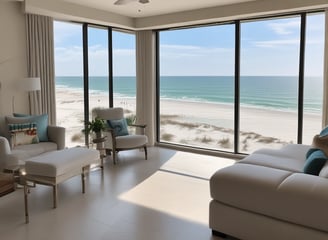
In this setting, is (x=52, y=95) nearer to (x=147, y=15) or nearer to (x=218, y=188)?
(x=147, y=15)

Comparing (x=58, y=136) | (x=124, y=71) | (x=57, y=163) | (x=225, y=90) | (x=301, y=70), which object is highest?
(x=124, y=71)

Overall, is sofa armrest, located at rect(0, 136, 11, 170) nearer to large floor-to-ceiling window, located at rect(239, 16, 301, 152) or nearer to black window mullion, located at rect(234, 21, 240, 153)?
black window mullion, located at rect(234, 21, 240, 153)

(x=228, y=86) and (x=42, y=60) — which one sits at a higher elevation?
(x=42, y=60)

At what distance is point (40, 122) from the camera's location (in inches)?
204

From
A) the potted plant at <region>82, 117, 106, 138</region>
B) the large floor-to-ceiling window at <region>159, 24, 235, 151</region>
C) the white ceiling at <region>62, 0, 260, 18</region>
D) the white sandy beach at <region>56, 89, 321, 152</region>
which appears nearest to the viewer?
the white ceiling at <region>62, 0, 260, 18</region>

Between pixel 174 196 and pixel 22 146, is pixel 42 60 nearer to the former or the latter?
pixel 22 146

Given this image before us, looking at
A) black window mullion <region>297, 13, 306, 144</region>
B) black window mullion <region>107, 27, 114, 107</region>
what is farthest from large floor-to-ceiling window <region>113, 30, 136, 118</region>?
black window mullion <region>297, 13, 306, 144</region>

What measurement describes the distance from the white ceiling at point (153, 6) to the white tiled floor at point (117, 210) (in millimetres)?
2932

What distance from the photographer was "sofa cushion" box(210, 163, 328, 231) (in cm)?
250

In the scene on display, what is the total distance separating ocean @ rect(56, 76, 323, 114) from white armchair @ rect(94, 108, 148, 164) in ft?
2.78

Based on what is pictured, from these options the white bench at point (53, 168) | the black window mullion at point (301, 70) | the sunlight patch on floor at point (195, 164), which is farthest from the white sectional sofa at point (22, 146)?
the black window mullion at point (301, 70)

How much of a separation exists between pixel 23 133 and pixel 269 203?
383 centimetres

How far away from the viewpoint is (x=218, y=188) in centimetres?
302

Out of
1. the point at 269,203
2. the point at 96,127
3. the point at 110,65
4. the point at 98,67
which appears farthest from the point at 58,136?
A: the point at 269,203
